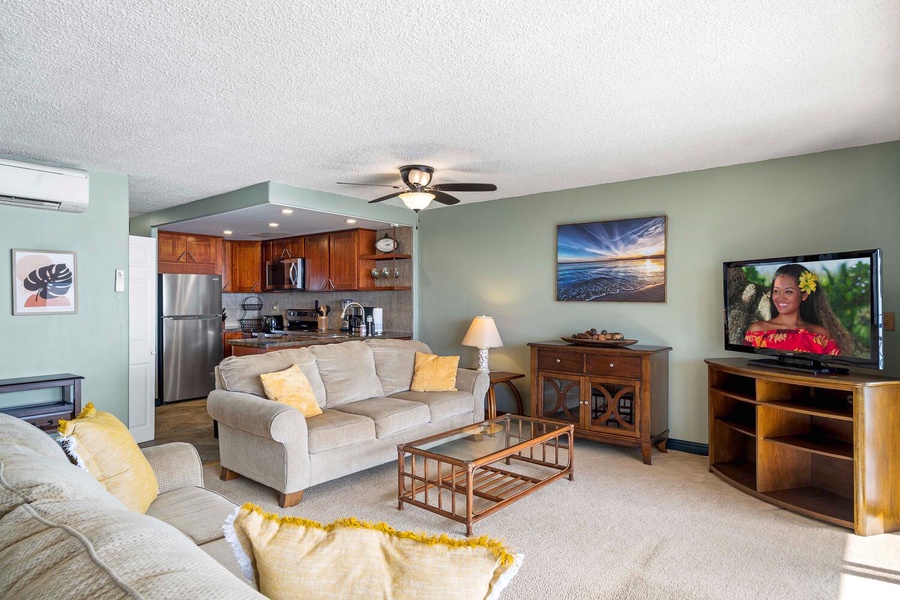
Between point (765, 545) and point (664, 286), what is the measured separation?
7.40 ft

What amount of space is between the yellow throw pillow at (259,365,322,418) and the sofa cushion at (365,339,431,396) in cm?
86

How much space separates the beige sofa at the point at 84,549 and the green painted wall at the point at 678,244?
4273 millimetres

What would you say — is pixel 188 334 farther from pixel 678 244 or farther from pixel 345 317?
pixel 678 244

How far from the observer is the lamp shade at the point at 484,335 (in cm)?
510

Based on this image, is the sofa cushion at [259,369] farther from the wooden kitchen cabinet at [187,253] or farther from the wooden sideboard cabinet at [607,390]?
the wooden kitchen cabinet at [187,253]

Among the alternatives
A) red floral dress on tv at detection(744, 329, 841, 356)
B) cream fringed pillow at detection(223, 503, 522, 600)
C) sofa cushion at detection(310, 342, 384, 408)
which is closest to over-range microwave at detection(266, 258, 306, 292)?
sofa cushion at detection(310, 342, 384, 408)

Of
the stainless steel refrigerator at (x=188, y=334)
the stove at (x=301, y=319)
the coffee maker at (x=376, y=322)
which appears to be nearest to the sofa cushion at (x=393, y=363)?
the coffee maker at (x=376, y=322)

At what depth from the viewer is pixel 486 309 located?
5.71 meters

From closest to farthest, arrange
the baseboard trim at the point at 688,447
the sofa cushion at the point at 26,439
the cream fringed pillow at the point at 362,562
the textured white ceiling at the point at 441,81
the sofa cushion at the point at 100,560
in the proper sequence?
1. the sofa cushion at the point at 100,560
2. the cream fringed pillow at the point at 362,562
3. the sofa cushion at the point at 26,439
4. the textured white ceiling at the point at 441,81
5. the baseboard trim at the point at 688,447

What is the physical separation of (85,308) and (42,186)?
3.27ft

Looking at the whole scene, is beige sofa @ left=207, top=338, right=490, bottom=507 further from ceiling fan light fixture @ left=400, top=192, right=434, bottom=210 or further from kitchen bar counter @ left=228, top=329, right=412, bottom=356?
ceiling fan light fixture @ left=400, top=192, right=434, bottom=210

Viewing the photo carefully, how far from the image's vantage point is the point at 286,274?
726 centimetres

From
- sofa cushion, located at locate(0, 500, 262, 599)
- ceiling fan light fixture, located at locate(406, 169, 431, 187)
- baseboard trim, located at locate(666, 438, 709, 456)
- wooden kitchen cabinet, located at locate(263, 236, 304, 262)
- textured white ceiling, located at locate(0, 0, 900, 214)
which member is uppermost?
textured white ceiling, located at locate(0, 0, 900, 214)

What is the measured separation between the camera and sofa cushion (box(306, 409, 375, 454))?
3.33 metres
